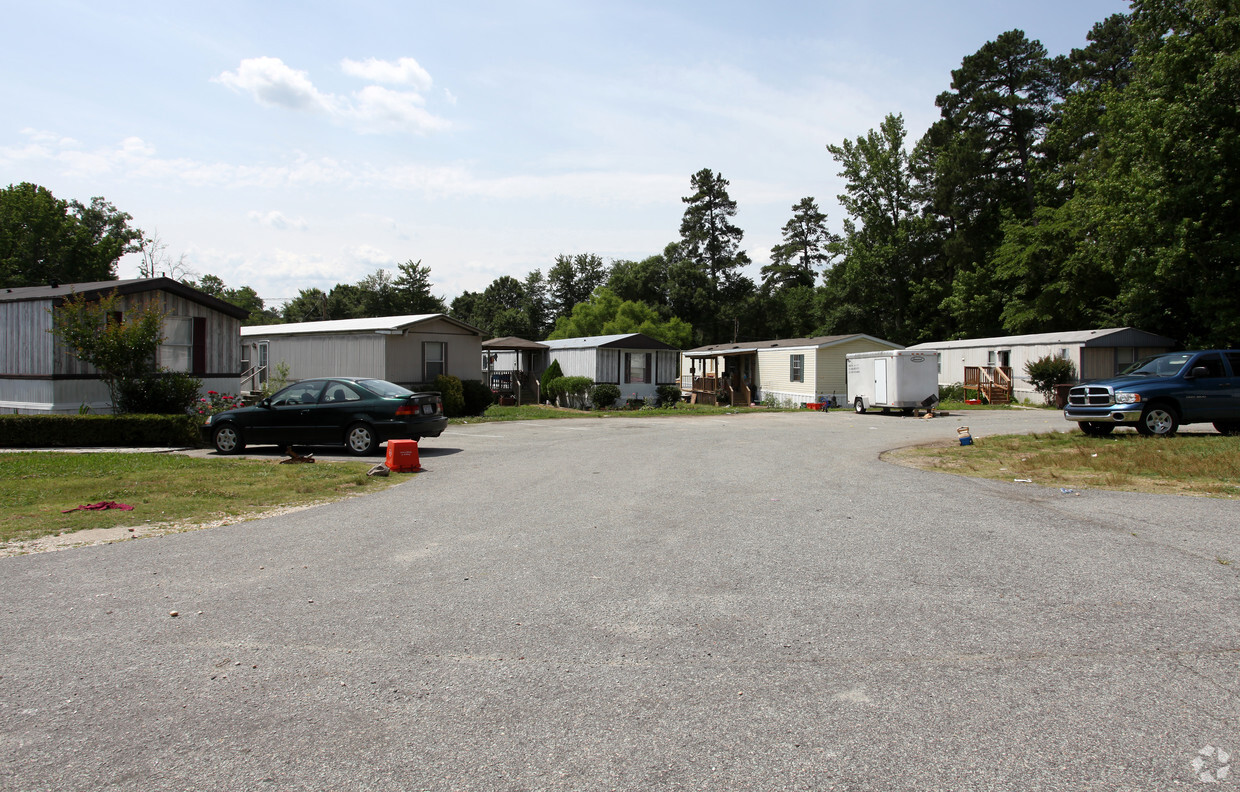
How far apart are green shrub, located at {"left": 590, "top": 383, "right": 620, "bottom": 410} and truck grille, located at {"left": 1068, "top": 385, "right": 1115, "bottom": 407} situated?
18.1m

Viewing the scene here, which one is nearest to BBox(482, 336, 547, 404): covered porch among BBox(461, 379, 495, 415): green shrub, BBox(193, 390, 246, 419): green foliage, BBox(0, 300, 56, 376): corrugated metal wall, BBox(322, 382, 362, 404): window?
BBox(461, 379, 495, 415): green shrub

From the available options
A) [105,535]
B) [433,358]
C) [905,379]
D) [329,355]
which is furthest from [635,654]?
[329,355]

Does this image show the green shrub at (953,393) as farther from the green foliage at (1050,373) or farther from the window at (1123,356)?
the window at (1123,356)

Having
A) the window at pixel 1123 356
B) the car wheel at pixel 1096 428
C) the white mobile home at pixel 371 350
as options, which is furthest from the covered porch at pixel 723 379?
the car wheel at pixel 1096 428

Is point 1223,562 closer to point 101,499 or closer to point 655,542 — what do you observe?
point 655,542

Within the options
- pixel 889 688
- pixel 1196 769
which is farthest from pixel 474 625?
pixel 1196 769

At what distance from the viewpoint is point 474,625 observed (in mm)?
4645

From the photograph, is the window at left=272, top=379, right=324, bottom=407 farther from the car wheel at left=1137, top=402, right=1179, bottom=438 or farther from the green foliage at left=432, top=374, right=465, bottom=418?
the car wheel at left=1137, top=402, right=1179, bottom=438

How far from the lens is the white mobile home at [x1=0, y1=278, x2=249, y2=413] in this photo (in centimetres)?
1700

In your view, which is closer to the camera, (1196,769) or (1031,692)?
(1196,769)

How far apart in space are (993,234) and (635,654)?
1983 inches

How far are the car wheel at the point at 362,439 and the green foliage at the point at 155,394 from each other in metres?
5.19

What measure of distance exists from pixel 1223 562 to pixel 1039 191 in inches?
1801

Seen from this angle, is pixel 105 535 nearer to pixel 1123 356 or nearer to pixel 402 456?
pixel 402 456
